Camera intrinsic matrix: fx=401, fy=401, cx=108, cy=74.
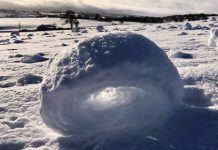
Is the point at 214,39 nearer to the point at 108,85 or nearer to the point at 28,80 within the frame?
the point at 28,80

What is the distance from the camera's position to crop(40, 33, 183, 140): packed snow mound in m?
3.51

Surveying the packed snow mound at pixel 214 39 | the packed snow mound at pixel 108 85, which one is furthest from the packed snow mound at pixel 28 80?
the packed snow mound at pixel 214 39

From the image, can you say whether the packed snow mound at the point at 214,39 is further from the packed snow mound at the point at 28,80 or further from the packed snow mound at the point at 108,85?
the packed snow mound at the point at 108,85

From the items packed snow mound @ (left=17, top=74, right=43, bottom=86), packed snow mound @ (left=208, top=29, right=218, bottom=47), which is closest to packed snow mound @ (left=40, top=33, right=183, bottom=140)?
packed snow mound @ (left=17, top=74, right=43, bottom=86)

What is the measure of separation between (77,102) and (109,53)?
534 mm

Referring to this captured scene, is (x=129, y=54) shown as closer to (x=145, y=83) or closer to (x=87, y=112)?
(x=145, y=83)

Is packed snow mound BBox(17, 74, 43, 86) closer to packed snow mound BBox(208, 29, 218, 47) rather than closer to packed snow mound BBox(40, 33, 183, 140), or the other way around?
packed snow mound BBox(40, 33, 183, 140)

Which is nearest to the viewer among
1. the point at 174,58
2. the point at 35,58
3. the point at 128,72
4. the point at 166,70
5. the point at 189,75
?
the point at 128,72

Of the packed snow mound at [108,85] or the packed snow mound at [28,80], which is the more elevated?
the packed snow mound at [108,85]

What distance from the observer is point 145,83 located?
357 cm

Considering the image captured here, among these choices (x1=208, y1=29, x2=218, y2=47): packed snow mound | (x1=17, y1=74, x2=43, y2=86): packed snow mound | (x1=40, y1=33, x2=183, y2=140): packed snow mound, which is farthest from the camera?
(x1=208, y1=29, x2=218, y2=47): packed snow mound

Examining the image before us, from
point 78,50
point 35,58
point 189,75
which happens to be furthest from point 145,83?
point 35,58

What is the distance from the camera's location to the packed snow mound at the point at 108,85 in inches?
138

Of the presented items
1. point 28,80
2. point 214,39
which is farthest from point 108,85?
point 214,39
